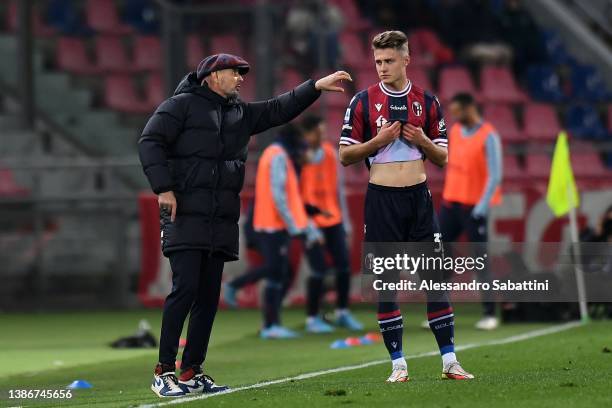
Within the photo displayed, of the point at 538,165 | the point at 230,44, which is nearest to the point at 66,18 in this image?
the point at 230,44

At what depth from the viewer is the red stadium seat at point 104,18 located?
72.6 ft

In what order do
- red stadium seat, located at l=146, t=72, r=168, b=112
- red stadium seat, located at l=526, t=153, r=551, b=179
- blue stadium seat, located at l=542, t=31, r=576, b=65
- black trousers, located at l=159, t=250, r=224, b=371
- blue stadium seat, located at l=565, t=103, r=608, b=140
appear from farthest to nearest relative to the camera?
1. blue stadium seat, located at l=542, t=31, r=576, b=65
2. blue stadium seat, located at l=565, t=103, r=608, b=140
3. red stadium seat, located at l=146, t=72, r=168, b=112
4. red stadium seat, located at l=526, t=153, r=551, b=179
5. black trousers, located at l=159, t=250, r=224, b=371

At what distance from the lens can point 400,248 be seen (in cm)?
865

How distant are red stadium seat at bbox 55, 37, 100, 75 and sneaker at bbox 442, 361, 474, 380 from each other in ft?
45.7

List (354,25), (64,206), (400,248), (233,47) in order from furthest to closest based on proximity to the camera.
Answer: (354,25) < (233,47) < (64,206) < (400,248)

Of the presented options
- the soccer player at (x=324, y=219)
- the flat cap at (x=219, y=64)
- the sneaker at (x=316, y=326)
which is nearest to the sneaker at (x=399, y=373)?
the flat cap at (x=219, y=64)

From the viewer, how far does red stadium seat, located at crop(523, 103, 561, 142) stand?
21.2 meters

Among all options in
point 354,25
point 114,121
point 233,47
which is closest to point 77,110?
point 114,121

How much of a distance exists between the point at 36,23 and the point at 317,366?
12904 millimetres

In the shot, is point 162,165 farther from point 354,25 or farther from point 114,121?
point 354,25

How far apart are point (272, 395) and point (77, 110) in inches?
535

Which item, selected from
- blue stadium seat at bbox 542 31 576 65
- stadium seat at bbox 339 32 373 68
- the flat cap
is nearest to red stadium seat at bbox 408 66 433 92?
stadium seat at bbox 339 32 373 68

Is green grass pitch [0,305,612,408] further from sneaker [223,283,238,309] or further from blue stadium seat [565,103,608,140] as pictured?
blue stadium seat [565,103,608,140]

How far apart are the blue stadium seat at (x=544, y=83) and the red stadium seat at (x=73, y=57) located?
6.48 metres
